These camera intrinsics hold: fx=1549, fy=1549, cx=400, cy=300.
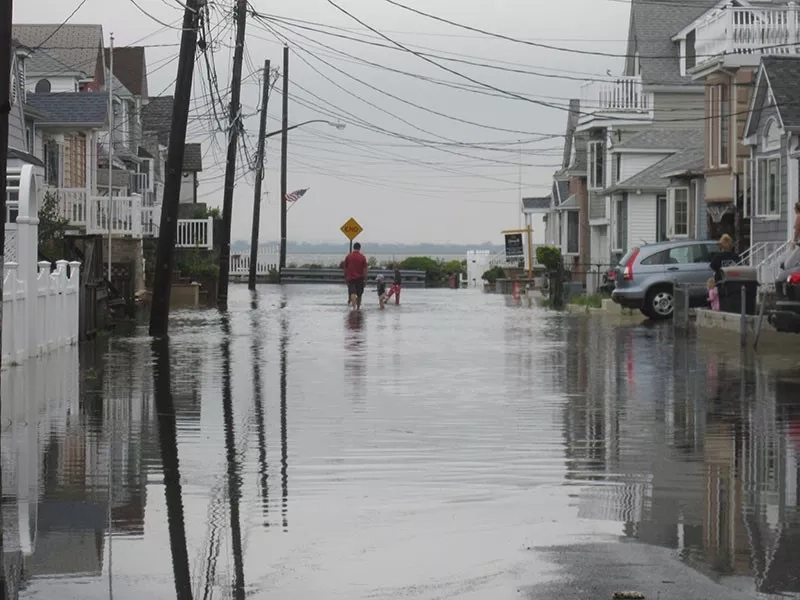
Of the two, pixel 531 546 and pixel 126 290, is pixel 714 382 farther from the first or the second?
pixel 126 290

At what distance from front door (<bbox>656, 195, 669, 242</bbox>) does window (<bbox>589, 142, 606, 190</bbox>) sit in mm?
6079

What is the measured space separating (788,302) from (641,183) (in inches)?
1638

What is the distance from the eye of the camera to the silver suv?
3628 cm

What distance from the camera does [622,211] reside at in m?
65.0

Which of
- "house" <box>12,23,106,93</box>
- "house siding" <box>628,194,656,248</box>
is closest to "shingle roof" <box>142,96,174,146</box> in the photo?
"house" <box>12,23,106,93</box>

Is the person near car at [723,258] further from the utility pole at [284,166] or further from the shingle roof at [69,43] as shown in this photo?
the utility pole at [284,166]

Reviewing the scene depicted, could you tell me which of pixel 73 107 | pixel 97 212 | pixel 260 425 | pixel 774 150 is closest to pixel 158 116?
pixel 73 107

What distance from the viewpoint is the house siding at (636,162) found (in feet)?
212

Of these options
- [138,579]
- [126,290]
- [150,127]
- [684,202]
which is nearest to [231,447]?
[138,579]

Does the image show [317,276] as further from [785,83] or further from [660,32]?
[785,83]

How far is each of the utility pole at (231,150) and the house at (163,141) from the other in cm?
3090

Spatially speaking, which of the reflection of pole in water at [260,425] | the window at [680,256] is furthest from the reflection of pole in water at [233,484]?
the window at [680,256]

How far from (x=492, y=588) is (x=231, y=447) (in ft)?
18.4

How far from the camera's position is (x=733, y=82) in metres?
44.7
